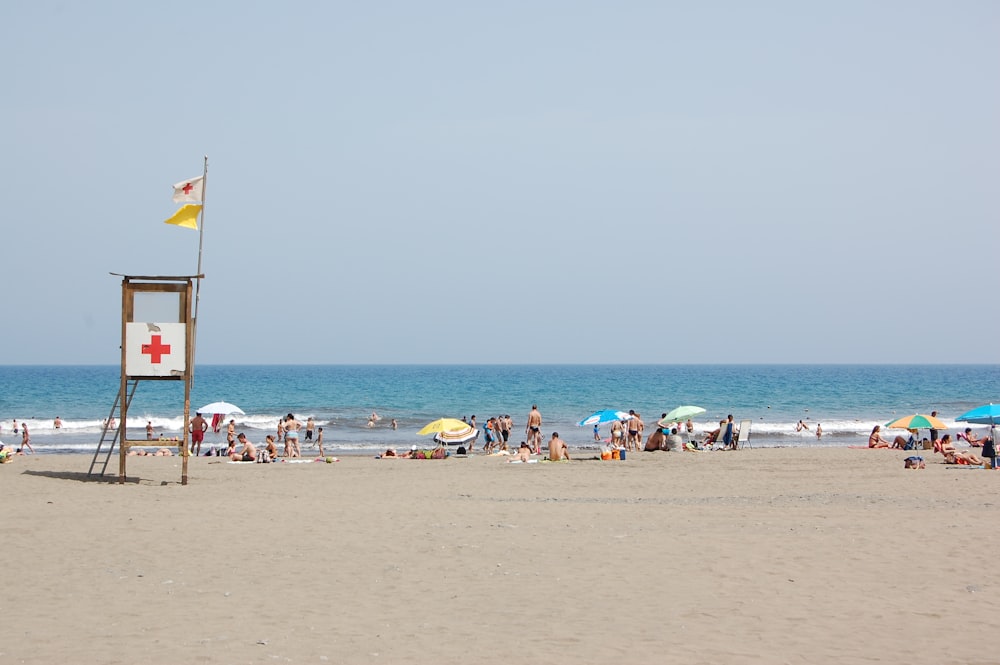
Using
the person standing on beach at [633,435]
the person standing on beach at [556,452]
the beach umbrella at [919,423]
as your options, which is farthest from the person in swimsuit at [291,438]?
the beach umbrella at [919,423]

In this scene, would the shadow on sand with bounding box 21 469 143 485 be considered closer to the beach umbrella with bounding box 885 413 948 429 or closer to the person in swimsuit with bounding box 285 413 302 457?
the person in swimsuit with bounding box 285 413 302 457

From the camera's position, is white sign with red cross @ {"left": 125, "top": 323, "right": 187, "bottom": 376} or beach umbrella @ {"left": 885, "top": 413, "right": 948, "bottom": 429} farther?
beach umbrella @ {"left": 885, "top": 413, "right": 948, "bottom": 429}

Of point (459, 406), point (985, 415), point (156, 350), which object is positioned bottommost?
point (459, 406)

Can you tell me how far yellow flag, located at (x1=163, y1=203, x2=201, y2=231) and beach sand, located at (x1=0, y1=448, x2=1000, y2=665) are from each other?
4.51 metres

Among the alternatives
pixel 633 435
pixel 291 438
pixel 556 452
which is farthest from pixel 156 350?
pixel 633 435

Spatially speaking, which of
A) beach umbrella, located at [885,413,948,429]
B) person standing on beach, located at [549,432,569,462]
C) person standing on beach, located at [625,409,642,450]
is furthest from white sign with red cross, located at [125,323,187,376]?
beach umbrella, located at [885,413,948,429]

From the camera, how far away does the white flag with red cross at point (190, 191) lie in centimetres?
1597

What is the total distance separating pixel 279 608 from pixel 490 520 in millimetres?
4730

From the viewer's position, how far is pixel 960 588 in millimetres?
8375

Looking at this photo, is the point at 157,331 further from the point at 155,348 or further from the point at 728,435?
the point at 728,435

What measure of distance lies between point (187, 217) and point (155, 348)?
2288mm

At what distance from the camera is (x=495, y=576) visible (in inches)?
348

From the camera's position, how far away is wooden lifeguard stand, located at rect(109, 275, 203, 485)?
15617mm

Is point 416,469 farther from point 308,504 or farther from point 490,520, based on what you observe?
point 490,520
